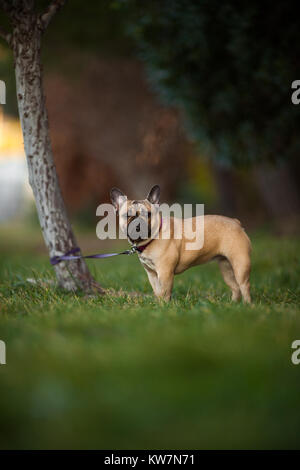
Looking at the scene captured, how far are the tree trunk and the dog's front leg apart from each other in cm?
93

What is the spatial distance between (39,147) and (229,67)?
4190 millimetres

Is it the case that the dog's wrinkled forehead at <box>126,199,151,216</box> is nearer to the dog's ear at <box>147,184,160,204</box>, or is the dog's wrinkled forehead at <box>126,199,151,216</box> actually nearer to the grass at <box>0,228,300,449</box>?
the dog's ear at <box>147,184,160,204</box>

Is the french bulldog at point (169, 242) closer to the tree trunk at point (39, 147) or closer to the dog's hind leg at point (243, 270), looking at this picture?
the dog's hind leg at point (243, 270)

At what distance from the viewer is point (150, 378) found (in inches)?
89.0

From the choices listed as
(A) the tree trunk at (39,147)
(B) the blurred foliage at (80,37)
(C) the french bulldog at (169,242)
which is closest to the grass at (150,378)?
(C) the french bulldog at (169,242)

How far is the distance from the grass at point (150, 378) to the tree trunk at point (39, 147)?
3.51 ft

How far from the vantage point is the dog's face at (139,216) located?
3871 mm

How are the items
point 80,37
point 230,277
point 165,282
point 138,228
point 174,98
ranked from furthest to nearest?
point 80,37 < point 174,98 < point 230,277 < point 165,282 < point 138,228

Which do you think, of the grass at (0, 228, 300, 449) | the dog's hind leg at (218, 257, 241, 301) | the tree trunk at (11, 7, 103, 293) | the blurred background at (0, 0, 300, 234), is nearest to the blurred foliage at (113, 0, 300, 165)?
the blurred background at (0, 0, 300, 234)

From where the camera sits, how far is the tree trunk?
14.8ft

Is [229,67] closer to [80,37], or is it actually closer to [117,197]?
[117,197]

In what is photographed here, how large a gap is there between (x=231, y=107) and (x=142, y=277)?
3.50 m

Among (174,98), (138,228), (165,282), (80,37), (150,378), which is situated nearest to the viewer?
(150,378)

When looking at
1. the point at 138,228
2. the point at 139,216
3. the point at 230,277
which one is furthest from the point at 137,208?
the point at 230,277
